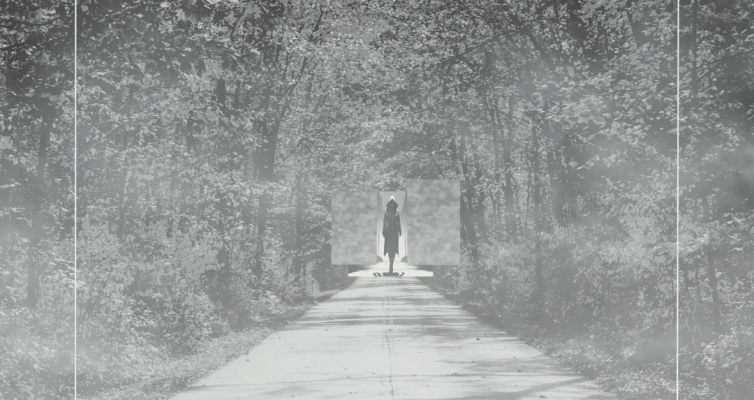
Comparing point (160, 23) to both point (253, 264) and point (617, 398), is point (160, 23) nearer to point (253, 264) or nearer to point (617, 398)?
point (617, 398)

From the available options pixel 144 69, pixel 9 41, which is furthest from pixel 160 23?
pixel 9 41

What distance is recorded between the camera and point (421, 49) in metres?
21.0

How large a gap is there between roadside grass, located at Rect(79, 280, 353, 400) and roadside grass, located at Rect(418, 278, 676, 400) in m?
5.93

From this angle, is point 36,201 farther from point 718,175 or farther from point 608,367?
point 608,367

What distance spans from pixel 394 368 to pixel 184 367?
3523mm

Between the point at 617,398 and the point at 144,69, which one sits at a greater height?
the point at 144,69

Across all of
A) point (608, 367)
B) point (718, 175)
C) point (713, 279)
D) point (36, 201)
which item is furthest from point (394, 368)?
point (36, 201)

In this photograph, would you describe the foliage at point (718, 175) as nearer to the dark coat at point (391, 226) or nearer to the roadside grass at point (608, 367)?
the roadside grass at point (608, 367)

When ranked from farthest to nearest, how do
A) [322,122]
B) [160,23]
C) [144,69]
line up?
1. [322,122]
2. [144,69]
3. [160,23]

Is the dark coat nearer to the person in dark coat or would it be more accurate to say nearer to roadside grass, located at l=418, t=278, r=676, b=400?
the person in dark coat

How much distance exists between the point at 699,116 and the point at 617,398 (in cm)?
374

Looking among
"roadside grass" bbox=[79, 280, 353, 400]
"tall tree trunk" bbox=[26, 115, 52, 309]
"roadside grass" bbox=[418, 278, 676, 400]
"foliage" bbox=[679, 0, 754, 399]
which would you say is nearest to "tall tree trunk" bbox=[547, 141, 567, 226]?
"roadside grass" bbox=[418, 278, 676, 400]

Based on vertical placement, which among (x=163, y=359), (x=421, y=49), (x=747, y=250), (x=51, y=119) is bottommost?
(x=163, y=359)

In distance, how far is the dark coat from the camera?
18.4 meters
